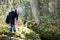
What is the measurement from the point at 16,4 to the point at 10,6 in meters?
0.96

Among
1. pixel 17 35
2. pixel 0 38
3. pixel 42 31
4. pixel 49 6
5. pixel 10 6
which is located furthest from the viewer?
pixel 49 6

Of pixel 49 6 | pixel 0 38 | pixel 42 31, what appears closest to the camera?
pixel 0 38

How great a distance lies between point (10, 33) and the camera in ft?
32.7

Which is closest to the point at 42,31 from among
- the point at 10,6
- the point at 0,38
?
the point at 10,6

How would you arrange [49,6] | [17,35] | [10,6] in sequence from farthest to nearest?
[49,6], [10,6], [17,35]

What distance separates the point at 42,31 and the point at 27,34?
319 cm

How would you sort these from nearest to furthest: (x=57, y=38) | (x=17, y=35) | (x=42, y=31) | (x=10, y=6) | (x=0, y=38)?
1. (x=0, y=38)
2. (x=17, y=35)
3. (x=57, y=38)
4. (x=42, y=31)
5. (x=10, y=6)

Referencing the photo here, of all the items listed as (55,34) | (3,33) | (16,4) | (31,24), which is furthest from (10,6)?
(3,33)

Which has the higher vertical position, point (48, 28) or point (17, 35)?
point (17, 35)

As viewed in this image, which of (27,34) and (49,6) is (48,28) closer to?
(27,34)

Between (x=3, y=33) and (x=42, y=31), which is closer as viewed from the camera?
(x=3, y=33)

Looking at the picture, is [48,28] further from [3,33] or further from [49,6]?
[49,6]

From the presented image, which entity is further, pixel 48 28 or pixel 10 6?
pixel 10 6

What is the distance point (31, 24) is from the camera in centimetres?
1664
